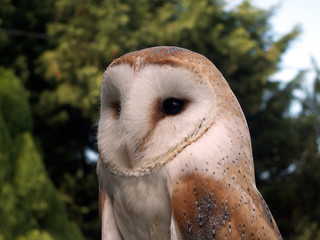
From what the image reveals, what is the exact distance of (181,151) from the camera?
1181mm

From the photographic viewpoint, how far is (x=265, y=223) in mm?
1258

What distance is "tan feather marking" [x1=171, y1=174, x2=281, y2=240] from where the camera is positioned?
1162 mm

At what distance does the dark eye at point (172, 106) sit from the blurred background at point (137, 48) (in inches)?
125

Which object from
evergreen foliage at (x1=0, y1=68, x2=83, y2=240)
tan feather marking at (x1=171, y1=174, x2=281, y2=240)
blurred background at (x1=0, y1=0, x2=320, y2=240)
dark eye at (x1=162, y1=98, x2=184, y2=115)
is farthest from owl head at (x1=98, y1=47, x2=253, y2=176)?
blurred background at (x1=0, y1=0, x2=320, y2=240)

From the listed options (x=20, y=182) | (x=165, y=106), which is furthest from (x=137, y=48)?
(x=165, y=106)

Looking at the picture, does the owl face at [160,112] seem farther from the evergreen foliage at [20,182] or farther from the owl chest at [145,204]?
the evergreen foliage at [20,182]

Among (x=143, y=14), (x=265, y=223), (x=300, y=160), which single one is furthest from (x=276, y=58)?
(x=265, y=223)

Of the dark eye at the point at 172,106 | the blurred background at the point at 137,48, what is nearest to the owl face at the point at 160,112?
the dark eye at the point at 172,106

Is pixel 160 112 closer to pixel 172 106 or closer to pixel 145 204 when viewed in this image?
pixel 172 106

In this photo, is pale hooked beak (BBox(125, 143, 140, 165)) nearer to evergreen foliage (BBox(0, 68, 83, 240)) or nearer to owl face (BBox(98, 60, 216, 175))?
owl face (BBox(98, 60, 216, 175))

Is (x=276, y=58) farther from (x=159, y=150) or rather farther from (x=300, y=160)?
(x=159, y=150)

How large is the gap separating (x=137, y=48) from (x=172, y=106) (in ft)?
14.6

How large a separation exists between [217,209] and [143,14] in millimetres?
5385

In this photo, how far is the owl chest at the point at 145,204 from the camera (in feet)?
3.97
